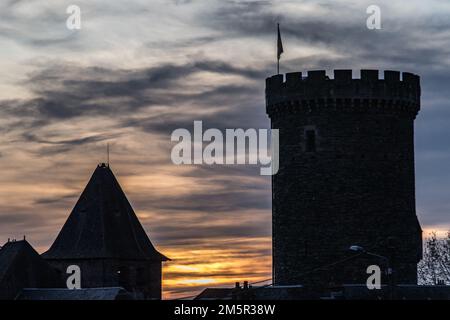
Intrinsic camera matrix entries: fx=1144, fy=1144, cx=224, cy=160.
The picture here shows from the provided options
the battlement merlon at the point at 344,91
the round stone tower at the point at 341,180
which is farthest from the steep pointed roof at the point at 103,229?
the battlement merlon at the point at 344,91

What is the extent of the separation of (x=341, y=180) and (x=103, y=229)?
2106 cm

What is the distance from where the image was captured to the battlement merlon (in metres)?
67.9

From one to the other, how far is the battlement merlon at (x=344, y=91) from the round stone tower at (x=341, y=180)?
2.3 inches

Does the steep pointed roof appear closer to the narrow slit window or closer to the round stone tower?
the round stone tower

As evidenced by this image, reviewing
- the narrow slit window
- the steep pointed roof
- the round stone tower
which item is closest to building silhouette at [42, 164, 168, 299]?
the steep pointed roof

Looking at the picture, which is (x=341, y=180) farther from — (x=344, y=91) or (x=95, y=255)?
(x=95, y=255)

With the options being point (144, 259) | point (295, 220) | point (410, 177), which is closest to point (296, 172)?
point (295, 220)

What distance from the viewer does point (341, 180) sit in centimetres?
6725

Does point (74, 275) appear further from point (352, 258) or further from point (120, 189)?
point (352, 258)

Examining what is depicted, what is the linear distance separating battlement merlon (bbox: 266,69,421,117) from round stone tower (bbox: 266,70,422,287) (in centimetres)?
6

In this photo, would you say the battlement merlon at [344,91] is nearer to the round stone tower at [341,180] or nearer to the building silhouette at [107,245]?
the round stone tower at [341,180]

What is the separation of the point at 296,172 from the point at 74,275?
19575 mm

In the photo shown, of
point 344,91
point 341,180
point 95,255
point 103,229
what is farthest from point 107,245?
point 344,91
